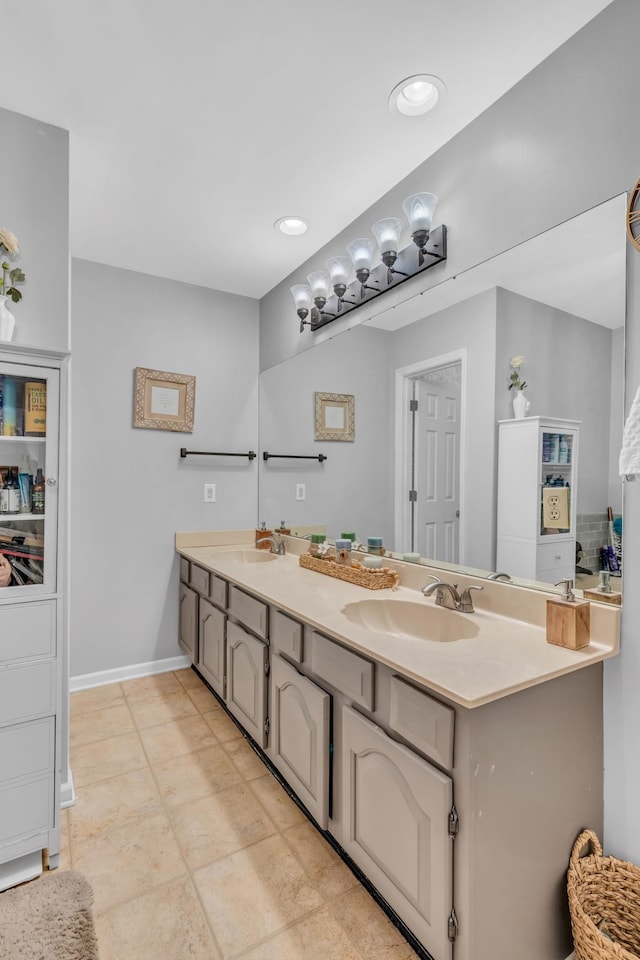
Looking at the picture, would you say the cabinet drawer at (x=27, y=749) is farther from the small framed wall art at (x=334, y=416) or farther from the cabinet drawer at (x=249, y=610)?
the small framed wall art at (x=334, y=416)

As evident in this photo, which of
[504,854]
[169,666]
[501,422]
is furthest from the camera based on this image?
[169,666]

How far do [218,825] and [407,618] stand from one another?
1.00 m

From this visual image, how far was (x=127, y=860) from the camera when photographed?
1573 millimetres

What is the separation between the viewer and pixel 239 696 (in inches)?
86.0

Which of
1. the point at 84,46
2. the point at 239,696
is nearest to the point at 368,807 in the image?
the point at 239,696

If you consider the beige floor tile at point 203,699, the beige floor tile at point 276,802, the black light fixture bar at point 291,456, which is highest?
the black light fixture bar at point 291,456

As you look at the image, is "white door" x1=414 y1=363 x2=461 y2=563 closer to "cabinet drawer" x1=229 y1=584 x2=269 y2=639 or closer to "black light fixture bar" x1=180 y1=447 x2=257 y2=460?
"cabinet drawer" x1=229 y1=584 x2=269 y2=639

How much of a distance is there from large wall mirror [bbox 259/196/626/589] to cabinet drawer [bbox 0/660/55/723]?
139cm

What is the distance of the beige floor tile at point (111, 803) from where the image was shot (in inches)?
68.2

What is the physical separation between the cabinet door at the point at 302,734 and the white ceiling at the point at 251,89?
6.32 ft

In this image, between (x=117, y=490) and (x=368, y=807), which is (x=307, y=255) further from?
(x=368, y=807)

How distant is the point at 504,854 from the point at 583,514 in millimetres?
869

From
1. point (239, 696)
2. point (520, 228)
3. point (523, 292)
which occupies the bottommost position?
point (239, 696)

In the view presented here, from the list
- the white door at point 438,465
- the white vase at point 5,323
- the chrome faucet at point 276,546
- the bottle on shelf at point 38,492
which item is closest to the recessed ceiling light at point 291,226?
the white door at point 438,465
